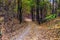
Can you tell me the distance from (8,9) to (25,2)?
287 inches

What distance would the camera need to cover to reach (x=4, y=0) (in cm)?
2566

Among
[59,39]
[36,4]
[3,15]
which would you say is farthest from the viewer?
[36,4]

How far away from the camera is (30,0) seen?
33.0 meters

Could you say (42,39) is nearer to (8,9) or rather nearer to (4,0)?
(8,9)

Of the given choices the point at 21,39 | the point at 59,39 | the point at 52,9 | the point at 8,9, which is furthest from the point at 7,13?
the point at 52,9

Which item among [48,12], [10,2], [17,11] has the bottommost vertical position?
[48,12]

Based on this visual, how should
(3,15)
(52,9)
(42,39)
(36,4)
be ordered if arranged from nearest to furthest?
(42,39)
(3,15)
(36,4)
(52,9)

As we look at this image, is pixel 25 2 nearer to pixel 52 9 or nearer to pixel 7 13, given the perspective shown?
pixel 7 13

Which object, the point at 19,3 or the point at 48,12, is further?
the point at 48,12

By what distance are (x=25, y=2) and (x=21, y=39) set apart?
17919mm

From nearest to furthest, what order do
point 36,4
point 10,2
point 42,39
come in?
point 42,39 → point 10,2 → point 36,4

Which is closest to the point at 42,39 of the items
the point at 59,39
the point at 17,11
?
the point at 59,39

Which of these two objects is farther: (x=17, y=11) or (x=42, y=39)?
(x=17, y=11)

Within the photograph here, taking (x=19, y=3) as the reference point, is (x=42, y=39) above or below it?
below
